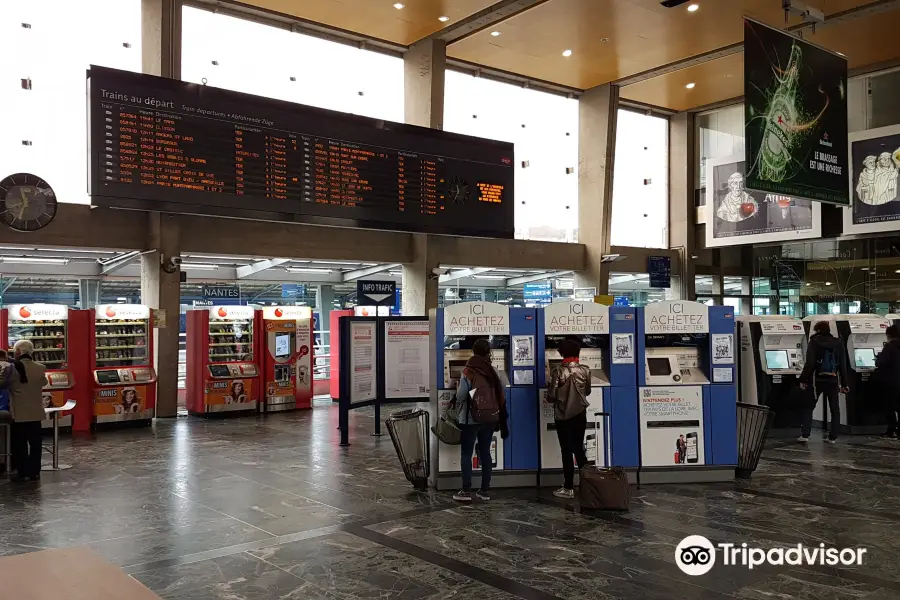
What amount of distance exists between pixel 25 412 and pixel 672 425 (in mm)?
6149

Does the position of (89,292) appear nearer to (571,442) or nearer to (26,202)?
(26,202)

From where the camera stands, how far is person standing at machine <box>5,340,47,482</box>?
23.5 feet

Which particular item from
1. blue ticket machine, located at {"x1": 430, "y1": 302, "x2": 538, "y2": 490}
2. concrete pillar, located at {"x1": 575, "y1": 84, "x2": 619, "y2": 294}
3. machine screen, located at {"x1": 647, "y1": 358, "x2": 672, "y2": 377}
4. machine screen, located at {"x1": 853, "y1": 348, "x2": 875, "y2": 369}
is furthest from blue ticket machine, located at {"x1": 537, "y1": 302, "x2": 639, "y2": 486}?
concrete pillar, located at {"x1": 575, "y1": 84, "x2": 619, "y2": 294}

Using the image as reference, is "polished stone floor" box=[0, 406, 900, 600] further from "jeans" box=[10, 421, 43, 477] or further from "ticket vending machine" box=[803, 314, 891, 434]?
"ticket vending machine" box=[803, 314, 891, 434]

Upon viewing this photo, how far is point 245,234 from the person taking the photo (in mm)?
11938

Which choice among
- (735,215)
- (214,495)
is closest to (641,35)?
(735,215)

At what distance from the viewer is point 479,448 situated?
6.53m

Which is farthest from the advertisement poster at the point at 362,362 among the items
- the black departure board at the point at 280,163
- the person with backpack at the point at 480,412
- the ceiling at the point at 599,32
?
the ceiling at the point at 599,32

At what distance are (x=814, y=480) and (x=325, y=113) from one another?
7.95m

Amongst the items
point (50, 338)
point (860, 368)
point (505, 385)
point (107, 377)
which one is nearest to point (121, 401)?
point (107, 377)

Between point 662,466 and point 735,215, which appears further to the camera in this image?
point 735,215

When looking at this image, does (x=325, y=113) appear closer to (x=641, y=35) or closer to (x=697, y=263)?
(x=641, y=35)

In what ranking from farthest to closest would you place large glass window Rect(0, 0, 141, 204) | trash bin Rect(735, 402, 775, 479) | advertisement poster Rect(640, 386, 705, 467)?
large glass window Rect(0, 0, 141, 204) < trash bin Rect(735, 402, 775, 479) < advertisement poster Rect(640, 386, 705, 467)

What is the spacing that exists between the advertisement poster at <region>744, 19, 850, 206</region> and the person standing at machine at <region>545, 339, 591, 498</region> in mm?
3077
